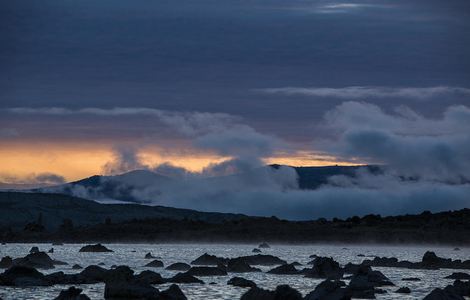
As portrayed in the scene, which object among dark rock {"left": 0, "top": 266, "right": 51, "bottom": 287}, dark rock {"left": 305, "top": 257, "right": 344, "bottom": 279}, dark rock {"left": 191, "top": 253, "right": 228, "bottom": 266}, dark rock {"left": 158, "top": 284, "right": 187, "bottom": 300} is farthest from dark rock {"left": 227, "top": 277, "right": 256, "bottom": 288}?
dark rock {"left": 191, "top": 253, "right": 228, "bottom": 266}

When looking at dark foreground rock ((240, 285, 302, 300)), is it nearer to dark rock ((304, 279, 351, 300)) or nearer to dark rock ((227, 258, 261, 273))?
dark rock ((304, 279, 351, 300))

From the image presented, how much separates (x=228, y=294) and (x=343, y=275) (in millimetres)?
21931

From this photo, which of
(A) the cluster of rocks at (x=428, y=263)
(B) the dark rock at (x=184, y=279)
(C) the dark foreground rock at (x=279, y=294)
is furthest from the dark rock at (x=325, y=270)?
(C) the dark foreground rock at (x=279, y=294)

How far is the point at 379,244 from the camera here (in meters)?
194

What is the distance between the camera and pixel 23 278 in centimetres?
6981

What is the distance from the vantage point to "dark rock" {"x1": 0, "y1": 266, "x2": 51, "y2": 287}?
69.5 metres

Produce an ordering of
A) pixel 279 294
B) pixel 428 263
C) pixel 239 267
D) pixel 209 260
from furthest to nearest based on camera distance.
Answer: pixel 209 260
pixel 428 263
pixel 239 267
pixel 279 294

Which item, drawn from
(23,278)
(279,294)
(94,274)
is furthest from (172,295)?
(94,274)

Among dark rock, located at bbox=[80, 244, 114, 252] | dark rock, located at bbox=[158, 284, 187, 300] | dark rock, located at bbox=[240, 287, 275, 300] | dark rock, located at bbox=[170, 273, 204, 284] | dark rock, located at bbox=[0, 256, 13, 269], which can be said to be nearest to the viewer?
dark rock, located at bbox=[240, 287, 275, 300]

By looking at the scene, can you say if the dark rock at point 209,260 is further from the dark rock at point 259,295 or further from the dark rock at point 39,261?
the dark rock at point 259,295

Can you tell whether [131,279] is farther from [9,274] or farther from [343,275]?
[343,275]

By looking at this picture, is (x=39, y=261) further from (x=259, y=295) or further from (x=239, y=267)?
(x=259, y=295)

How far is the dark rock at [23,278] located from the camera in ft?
228

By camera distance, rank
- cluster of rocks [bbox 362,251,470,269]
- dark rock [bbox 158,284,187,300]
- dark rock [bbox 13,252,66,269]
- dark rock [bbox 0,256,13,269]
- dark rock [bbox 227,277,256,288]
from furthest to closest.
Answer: cluster of rocks [bbox 362,251,470,269] < dark rock [bbox 0,256,13,269] < dark rock [bbox 13,252,66,269] < dark rock [bbox 227,277,256,288] < dark rock [bbox 158,284,187,300]
